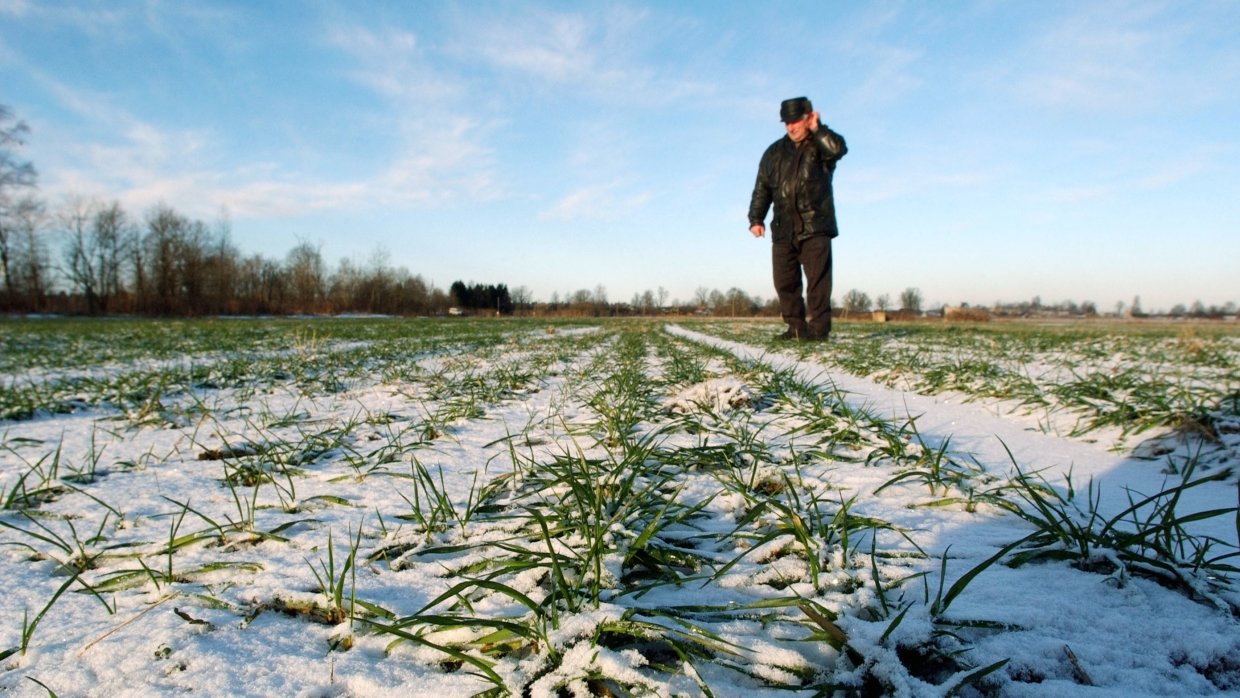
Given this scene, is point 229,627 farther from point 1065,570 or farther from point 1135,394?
point 1135,394

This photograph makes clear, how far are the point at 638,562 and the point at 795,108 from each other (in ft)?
24.3

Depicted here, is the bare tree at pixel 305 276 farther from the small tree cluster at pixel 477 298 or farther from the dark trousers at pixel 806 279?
the dark trousers at pixel 806 279

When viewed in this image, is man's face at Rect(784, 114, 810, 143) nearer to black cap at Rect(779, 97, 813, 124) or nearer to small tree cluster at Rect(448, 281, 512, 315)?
black cap at Rect(779, 97, 813, 124)

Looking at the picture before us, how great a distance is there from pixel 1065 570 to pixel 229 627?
1695mm

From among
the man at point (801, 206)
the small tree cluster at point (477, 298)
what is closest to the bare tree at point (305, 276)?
the small tree cluster at point (477, 298)

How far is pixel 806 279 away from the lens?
25.5 ft

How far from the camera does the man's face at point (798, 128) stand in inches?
287

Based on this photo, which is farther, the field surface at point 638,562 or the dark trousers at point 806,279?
the dark trousers at point 806,279

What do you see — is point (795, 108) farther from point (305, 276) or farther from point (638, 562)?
point (305, 276)

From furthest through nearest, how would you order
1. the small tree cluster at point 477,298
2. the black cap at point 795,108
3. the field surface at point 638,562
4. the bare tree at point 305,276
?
the small tree cluster at point 477,298, the bare tree at point 305,276, the black cap at point 795,108, the field surface at point 638,562

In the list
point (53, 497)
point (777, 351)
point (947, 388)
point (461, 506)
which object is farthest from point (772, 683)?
point (777, 351)

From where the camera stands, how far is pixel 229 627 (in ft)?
3.38

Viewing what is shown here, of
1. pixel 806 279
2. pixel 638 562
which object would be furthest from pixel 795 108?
pixel 638 562

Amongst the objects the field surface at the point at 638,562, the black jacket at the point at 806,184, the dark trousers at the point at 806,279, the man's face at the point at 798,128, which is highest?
the man's face at the point at 798,128
